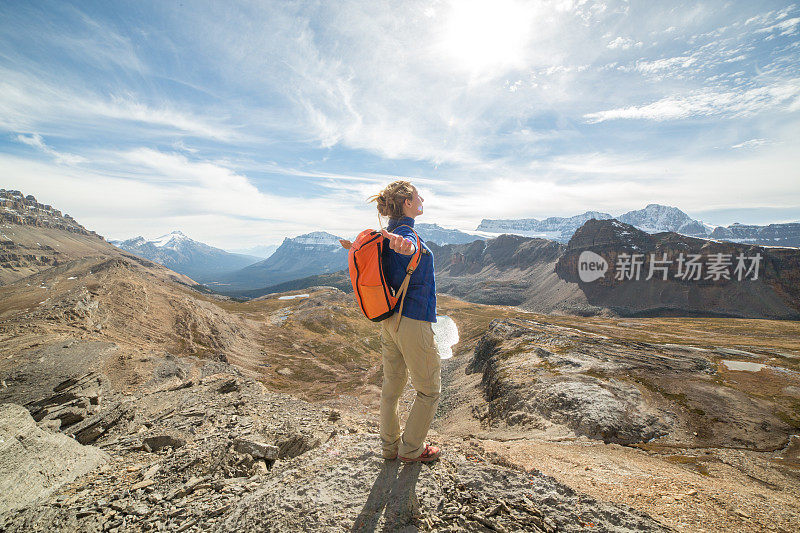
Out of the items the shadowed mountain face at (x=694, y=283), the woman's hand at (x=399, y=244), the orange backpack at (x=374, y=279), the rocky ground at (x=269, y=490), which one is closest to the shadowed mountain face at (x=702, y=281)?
the shadowed mountain face at (x=694, y=283)

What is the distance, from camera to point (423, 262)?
5352 millimetres

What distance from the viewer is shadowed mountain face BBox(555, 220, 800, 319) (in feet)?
485

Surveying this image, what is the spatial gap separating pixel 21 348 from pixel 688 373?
65.3 meters

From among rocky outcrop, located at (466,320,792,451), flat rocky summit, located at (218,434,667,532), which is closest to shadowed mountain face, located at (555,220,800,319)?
rocky outcrop, located at (466,320,792,451)

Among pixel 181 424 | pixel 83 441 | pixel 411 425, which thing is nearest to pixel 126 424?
pixel 83 441

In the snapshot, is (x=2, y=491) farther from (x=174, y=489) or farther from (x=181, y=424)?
(x=181, y=424)

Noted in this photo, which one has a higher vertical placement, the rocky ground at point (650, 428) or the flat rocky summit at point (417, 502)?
the flat rocky summit at point (417, 502)

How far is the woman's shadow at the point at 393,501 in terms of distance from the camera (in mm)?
4449

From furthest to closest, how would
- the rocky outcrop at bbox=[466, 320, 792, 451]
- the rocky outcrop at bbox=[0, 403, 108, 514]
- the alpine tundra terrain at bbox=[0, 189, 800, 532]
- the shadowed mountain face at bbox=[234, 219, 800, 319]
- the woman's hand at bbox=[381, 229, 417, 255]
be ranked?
the shadowed mountain face at bbox=[234, 219, 800, 319] < the rocky outcrop at bbox=[466, 320, 792, 451] < the rocky outcrop at bbox=[0, 403, 108, 514] < the alpine tundra terrain at bbox=[0, 189, 800, 532] < the woman's hand at bbox=[381, 229, 417, 255]

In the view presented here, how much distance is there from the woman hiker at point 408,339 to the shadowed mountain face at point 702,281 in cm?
20354

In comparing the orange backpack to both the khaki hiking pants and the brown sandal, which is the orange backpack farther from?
the brown sandal

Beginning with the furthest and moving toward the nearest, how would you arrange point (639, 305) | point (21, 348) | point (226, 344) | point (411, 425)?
point (639, 305)
point (226, 344)
point (21, 348)
point (411, 425)

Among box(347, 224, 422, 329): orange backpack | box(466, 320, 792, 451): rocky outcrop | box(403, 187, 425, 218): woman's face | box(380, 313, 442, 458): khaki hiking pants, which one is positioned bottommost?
box(466, 320, 792, 451): rocky outcrop

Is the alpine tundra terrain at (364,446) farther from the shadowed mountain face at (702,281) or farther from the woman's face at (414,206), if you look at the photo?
the shadowed mountain face at (702,281)
